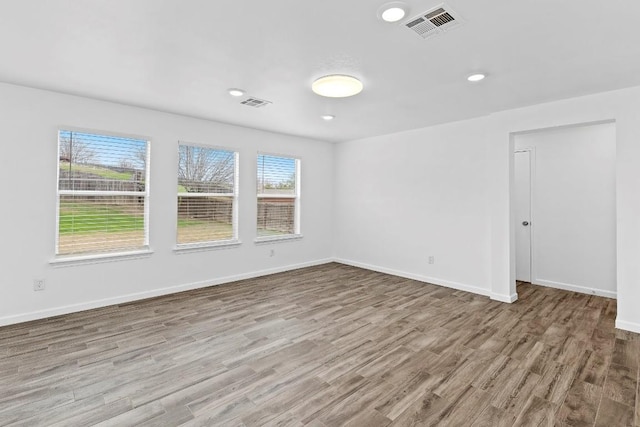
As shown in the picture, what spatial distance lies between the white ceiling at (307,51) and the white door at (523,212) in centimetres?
158

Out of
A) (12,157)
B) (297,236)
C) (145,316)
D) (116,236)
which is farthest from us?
(297,236)

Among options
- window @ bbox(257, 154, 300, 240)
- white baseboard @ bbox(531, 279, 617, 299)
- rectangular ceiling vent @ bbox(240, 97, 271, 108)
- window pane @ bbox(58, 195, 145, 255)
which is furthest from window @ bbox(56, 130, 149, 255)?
white baseboard @ bbox(531, 279, 617, 299)

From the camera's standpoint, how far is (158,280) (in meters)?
4.41

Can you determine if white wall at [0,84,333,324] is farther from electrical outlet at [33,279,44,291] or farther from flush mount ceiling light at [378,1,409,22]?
flush mount ceiling light at [378,1,409,22]

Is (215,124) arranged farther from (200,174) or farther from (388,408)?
(388,408)

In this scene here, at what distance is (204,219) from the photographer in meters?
4.95

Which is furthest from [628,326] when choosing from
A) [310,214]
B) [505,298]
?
[310,214]

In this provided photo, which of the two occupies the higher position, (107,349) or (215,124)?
(215,124)

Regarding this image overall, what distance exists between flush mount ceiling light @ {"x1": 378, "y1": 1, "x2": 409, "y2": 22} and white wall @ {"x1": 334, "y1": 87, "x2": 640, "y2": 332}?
9.45 feet

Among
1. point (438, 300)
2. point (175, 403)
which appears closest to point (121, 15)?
point (175, 403)

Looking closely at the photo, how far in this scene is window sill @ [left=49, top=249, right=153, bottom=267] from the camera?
3668mm

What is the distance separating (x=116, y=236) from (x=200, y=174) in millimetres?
1445

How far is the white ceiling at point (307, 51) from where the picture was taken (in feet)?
6.70

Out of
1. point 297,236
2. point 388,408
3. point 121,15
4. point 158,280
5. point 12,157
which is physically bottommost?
point 388,408
